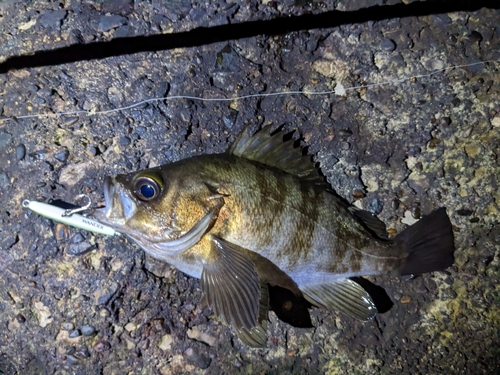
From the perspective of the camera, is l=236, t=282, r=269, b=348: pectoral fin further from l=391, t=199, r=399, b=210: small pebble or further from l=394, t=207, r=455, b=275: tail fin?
l=391, t=199, r=399, b=210: small pebble

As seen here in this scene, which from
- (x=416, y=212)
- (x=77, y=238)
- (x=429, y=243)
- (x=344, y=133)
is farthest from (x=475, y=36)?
(x=77, y=238)

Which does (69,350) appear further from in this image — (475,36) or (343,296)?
(475,36)

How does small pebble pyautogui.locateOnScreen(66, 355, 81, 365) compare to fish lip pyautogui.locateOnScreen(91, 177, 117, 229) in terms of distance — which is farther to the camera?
small pebble pyautogui.locateOnScreen(66, 355, 81, 365)

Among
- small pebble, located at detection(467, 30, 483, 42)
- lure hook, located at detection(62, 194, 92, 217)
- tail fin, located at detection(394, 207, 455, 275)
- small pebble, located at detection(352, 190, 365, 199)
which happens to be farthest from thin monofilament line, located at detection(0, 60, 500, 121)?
tail fin, located at detection(394, 207, 455, 275)

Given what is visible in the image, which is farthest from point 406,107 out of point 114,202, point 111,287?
point 111,287

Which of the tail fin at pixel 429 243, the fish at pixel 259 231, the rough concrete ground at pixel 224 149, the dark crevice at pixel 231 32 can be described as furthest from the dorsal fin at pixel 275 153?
the dark crevice at pixel 231 32

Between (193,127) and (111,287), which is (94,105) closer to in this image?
(193,127)

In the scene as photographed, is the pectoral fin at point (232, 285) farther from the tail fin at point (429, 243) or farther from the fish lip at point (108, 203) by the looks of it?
the tail fin at point (429, 243)
